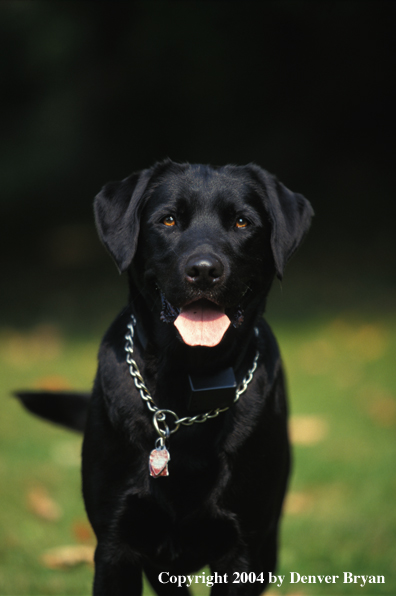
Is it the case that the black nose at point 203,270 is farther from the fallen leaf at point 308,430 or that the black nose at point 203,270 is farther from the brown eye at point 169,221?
the fallen leaf at point 308,430

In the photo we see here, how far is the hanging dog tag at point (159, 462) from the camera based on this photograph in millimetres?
2471

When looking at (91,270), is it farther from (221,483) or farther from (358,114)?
(221,483)

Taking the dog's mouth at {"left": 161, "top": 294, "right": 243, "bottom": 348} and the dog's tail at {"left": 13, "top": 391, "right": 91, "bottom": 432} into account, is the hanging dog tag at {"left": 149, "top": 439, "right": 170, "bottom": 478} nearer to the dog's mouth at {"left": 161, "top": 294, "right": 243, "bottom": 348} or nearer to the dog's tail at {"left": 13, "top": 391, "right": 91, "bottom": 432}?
the dog's mouth at {"left": 161, "top": 294, "right": 243, "bottom": 348}

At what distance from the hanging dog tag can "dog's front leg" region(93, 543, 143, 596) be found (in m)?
0.34

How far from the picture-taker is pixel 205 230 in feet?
8.66

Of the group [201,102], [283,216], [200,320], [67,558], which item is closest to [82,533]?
[67,558]

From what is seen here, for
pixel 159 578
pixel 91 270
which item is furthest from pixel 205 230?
pixel 91 270

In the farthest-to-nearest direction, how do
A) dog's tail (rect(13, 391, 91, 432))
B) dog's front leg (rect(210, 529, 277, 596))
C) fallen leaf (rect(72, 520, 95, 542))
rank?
1. fallen leaf (rect(72, 520, 95, 542))
2. dog's tail (rect(13, 391, 91, 432))
3. dog's front leg (rect(210, 529, 277, 596))

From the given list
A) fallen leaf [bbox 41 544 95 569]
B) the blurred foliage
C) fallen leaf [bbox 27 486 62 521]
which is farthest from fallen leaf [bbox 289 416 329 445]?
the blurred foliage

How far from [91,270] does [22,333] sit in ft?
6.50

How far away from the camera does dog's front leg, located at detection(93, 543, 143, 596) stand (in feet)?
8.41

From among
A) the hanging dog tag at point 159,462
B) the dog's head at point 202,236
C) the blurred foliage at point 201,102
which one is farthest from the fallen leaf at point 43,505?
the blurred foliage at point 201,102

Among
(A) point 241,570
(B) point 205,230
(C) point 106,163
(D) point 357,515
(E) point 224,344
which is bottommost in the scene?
(D) point 357,515

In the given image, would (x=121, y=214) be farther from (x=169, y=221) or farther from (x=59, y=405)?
(x=59, y=405)
